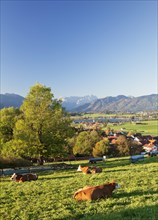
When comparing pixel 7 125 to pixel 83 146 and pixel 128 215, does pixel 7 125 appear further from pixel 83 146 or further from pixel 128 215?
pixel 83 146

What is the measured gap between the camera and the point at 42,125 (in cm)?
4222

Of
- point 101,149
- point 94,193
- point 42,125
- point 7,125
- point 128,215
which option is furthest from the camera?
point 101,149

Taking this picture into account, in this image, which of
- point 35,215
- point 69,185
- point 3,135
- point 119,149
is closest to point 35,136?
point 3,135

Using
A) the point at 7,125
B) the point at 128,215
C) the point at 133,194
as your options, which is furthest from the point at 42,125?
the point at 128,215

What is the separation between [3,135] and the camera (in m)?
50.6

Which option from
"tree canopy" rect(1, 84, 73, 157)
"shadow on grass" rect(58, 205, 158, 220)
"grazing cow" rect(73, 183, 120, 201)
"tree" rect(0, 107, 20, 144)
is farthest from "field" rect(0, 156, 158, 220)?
"tree" rect(0, 107, 20, 144)

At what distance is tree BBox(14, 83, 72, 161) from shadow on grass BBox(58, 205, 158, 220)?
97.1ft

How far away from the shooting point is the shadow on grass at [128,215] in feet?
36.4

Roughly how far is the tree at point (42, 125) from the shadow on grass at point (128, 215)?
29593 millimetres

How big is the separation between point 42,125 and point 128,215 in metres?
31.4

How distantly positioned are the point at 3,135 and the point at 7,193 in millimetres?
32365

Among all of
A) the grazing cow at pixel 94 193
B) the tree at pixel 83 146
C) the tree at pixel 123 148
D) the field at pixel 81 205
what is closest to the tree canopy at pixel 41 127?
the field at pixel 81 205

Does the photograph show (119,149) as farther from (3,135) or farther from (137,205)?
(137,205)

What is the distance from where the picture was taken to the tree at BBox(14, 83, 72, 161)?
41500mm
